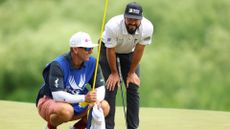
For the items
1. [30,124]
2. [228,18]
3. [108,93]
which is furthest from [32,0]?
[108,93]

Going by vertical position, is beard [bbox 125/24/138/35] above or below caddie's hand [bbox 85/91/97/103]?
above

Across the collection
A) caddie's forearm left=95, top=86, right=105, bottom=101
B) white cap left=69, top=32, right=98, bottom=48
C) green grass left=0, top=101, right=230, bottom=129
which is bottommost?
green grass left=0, top=101, right=230, bottom=129

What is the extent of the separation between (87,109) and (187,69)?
4.22m

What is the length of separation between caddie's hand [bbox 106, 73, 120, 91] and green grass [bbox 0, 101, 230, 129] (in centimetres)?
110

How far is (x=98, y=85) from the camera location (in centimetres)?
500

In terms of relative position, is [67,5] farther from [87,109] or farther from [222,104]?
[87,109]

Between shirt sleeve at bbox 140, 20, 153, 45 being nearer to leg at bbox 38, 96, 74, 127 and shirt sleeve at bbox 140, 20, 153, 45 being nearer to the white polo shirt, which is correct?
the white polo shirt

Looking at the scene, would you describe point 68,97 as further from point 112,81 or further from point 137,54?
point 137,54

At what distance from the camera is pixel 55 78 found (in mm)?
4812

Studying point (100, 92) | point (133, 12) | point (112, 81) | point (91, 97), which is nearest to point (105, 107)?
point (100, 92)

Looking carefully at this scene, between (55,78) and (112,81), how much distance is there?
2.28 feet

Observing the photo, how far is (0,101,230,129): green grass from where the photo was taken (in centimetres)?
655

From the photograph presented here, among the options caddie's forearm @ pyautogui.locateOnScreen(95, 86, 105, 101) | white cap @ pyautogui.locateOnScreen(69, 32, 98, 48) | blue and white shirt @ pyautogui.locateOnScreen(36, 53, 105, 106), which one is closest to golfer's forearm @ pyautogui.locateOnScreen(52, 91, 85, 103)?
blue and white shirt @ pyautogui.locateOnScreen(36, 53, 105, 106)

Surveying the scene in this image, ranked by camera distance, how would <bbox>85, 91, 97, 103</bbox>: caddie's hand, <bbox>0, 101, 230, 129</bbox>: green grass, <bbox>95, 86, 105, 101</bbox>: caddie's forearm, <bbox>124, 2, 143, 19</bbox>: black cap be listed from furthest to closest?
<bbox>0, 101, 230, 129</bbox>: green grass, <bbox>124, 2, 143, 19</bbox>: black cap, <bbox>95, 86, 105, 101</bbox>: caddie's forearm, <bbox>85, 91, 97, 103</bbox>: caddie's hand
